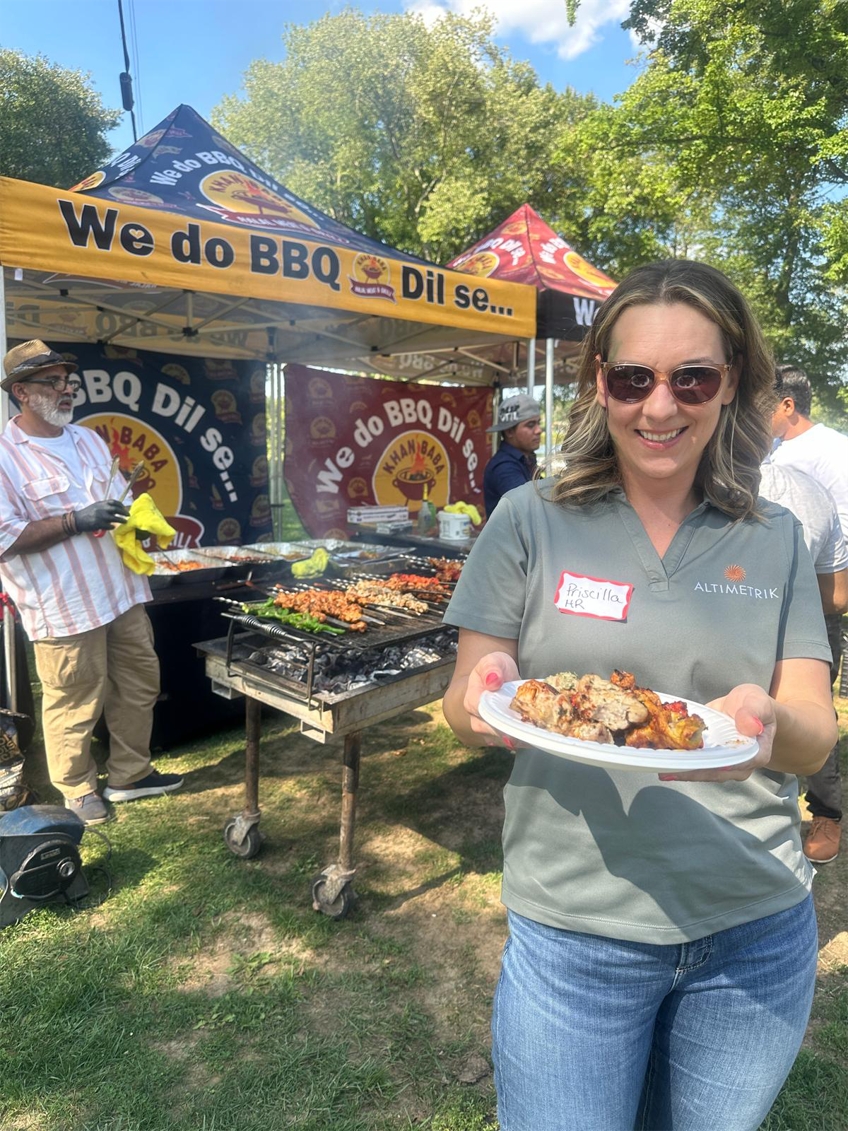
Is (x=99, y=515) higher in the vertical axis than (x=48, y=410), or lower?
lower

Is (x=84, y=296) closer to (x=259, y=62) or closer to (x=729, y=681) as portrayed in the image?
(x=729, y=681)

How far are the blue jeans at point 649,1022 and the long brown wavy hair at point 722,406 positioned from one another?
2.64ft

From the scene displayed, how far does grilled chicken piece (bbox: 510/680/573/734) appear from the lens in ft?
3.91

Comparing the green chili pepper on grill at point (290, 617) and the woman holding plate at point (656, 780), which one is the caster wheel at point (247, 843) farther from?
the woman holding plate at point (656, 780)

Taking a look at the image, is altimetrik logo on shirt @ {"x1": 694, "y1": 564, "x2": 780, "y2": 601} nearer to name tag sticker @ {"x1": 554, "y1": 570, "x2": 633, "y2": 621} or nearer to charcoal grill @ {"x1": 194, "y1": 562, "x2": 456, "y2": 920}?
name tag sticker @ {"x1": 554, "y1": 570, "x2": 633, "y2": 621}

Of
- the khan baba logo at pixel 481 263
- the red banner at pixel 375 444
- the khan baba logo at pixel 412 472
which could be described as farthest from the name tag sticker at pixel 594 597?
the khan baba logo at pixel 412 472

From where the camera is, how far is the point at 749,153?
49.5ft

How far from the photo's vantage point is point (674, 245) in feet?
80.1

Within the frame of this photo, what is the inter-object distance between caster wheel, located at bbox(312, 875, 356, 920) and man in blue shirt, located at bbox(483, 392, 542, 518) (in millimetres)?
2899

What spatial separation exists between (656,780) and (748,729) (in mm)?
229

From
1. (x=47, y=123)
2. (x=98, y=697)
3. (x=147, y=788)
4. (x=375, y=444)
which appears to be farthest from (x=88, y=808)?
(x=47, y=123)

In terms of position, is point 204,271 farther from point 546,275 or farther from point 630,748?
point 546,275

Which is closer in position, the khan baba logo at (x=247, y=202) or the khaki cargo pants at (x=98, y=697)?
the khaki cargo pants at (x=98, y=697)

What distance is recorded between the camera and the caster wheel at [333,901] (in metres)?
3.18
